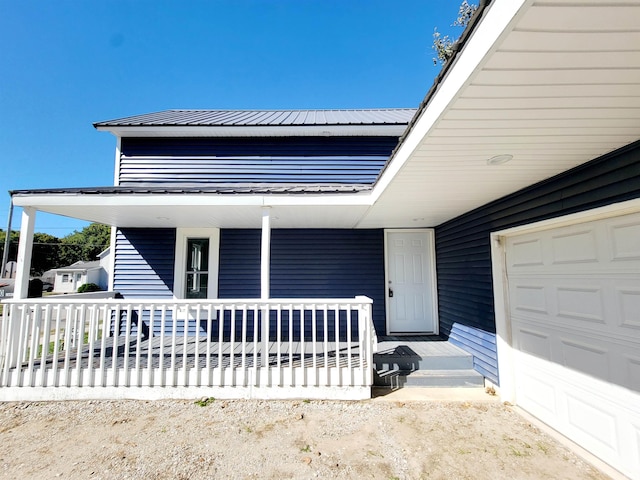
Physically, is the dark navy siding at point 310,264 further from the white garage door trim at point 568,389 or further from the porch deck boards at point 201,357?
the white garage door trim at point 568,389

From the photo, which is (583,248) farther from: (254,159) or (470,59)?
(254,159)

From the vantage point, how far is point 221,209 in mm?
4047

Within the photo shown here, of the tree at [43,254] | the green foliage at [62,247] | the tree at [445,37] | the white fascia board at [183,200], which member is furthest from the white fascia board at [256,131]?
the tree at [43,254]

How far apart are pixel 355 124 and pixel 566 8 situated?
17.0 feet

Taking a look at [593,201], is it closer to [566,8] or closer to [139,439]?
[566,8]

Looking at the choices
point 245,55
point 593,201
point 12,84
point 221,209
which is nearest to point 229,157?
point 221,209

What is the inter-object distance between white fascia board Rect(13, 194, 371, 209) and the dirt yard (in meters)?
2.44

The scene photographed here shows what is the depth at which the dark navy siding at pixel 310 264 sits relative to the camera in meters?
5.41

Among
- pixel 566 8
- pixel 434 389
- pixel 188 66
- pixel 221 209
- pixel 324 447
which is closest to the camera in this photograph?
pixel 566 8

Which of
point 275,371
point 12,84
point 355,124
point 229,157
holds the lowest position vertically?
point 275,371

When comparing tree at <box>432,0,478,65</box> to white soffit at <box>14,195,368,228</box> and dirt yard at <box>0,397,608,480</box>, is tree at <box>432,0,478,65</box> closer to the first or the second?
white soffit at <box>14,195,368,228</box>

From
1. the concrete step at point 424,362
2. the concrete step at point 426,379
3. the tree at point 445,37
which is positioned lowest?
the concrete step at point 426,379

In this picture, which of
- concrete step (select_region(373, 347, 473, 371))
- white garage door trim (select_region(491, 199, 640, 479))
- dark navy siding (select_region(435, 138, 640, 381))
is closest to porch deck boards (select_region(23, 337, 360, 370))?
concrete step (select_region(373, 347, 473, 371))

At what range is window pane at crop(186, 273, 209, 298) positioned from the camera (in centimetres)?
550
